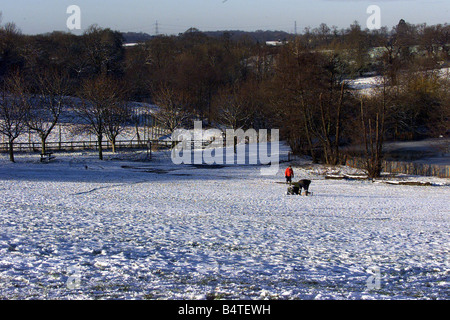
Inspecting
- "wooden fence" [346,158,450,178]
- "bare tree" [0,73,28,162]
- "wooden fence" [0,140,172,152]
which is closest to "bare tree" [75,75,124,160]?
"wooden fence" [0,140,172,152]

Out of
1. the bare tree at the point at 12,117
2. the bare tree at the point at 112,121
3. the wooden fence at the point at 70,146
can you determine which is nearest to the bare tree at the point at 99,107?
the bare tree at the point at 112,121

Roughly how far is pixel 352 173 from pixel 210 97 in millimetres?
53712

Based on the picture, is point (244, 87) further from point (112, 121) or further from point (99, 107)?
point (99, 107)

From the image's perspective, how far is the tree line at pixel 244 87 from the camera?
49688 millimetres

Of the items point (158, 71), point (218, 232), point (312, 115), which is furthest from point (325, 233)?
point (158, 71)

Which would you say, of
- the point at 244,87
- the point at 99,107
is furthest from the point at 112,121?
the point at 244,87

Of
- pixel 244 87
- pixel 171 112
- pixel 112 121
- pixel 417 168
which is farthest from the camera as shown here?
pixel 244 87

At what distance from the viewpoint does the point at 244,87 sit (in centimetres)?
7762

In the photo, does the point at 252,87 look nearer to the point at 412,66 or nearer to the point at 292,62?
the point at 292,62

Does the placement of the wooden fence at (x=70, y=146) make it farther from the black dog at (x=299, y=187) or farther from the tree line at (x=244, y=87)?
the black dog at (x=299, y=187)

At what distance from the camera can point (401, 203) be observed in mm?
24016

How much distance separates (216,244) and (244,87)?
66688mm

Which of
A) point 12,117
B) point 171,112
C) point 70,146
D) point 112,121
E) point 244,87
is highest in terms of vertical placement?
point 244,87

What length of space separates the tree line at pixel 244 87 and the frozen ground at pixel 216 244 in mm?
19255
